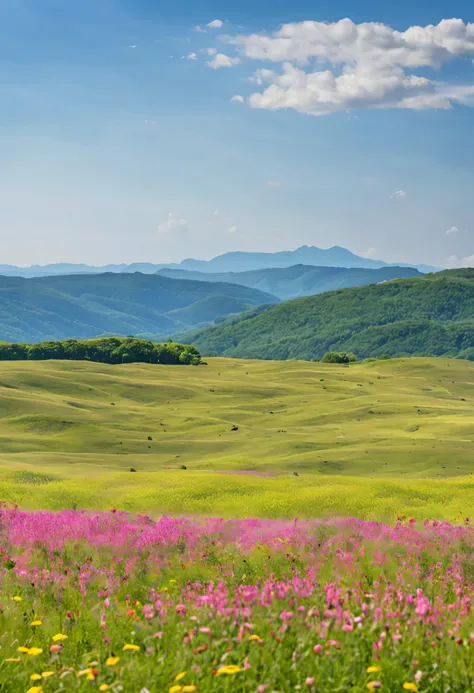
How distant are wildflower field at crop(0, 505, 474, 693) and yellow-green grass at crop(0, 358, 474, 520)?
1078cm

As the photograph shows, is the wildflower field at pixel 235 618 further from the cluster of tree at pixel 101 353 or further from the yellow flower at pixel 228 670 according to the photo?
the cluster of tree at pixel 101 353

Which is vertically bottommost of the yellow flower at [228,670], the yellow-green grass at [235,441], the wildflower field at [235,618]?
the yellow-green grass at [235,441]

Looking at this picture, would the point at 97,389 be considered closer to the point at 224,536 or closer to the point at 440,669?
the point at 224,536

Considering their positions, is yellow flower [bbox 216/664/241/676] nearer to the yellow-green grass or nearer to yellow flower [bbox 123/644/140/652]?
yellow flower [bbox 123/644/140/652]

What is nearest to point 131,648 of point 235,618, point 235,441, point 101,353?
point 235,618

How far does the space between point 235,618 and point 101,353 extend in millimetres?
139905

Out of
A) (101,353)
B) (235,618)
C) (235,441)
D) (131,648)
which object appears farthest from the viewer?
(101,353)

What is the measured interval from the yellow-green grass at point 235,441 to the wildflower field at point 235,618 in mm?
10778

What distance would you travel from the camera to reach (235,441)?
2271 inches

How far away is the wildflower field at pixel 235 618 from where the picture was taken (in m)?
6.17

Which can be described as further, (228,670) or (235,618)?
(235,618)

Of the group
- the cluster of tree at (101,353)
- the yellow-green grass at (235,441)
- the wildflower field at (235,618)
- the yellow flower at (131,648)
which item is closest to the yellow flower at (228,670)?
the wildflower field at (235,618)

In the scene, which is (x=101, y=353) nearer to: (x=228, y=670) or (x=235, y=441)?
(x=235, y=441)

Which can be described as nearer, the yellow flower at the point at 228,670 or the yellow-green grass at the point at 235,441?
the yellow flower at the point at 228,670
